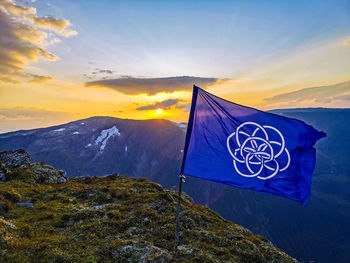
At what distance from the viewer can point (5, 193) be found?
19109mm

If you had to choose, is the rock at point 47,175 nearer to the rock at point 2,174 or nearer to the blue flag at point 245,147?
the rock at point 2,174

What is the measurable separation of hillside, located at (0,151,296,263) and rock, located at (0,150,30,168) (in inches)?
525

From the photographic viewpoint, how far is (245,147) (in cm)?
1203

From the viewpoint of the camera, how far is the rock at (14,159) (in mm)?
32250

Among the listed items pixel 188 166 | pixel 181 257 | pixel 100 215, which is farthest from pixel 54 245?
pixel 188 166

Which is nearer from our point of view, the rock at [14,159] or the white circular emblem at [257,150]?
the white circular emblem at [257,150]

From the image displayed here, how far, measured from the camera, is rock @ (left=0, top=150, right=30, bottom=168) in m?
32.2

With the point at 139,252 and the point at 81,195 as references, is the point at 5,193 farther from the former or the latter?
the point at 139,252

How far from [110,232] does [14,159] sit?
29410 mm

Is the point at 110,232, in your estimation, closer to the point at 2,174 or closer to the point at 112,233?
the point at 112,233

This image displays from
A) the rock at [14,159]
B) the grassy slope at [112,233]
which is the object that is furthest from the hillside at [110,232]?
the rock at [14,159]

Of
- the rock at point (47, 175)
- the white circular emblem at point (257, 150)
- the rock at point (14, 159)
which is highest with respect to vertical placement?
the white circular emblem at point (257, 150)

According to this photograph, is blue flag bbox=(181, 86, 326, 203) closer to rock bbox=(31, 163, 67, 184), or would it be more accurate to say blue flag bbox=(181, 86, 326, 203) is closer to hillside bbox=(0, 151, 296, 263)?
hillside bbox=(0, 151, 296, 263)

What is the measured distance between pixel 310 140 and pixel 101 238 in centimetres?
1410
